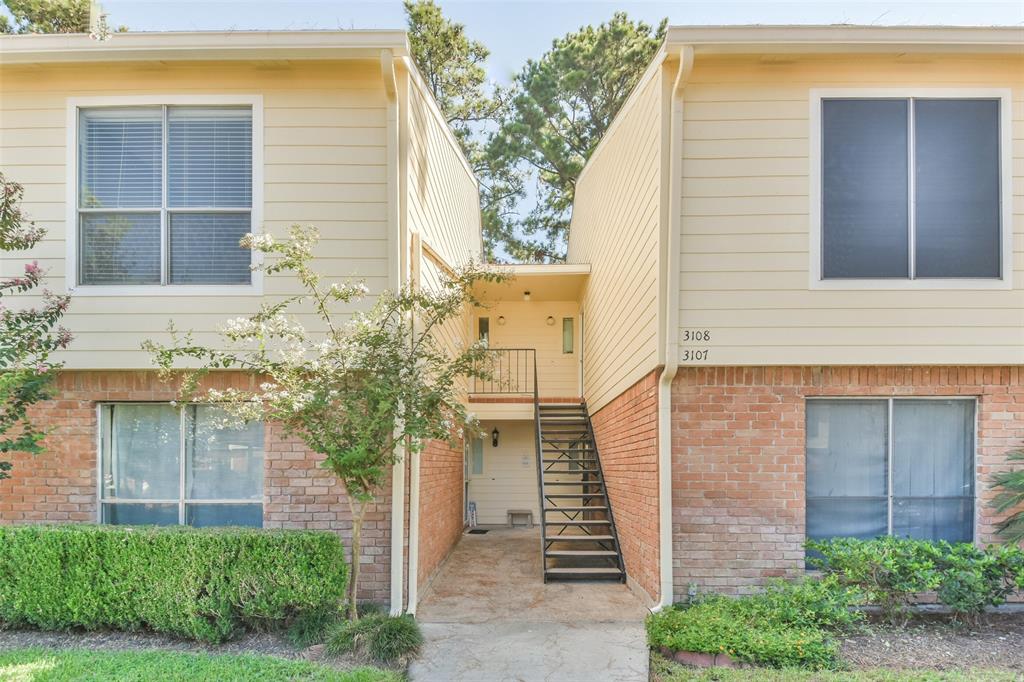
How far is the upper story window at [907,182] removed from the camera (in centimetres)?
570

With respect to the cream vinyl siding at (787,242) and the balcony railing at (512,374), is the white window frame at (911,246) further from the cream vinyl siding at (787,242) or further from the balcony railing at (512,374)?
the balcony railing at (512,374)

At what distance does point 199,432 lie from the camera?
19.6 ft

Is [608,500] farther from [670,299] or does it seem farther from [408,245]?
[408,245]

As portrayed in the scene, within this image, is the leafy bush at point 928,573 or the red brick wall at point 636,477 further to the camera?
the red brick wall at point 636,477

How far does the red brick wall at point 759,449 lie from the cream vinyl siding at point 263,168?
3.13m

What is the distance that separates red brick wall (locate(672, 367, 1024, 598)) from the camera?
18.5ft

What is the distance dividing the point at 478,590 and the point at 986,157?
20.5 feet

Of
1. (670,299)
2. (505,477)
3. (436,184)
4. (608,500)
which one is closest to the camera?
(670,299)

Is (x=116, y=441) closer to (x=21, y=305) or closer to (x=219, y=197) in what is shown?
(x=21, y=305)

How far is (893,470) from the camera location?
226 inches

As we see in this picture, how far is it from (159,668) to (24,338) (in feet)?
9.72

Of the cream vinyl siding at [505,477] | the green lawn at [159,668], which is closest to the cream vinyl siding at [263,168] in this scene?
the green lawn at [159,668]

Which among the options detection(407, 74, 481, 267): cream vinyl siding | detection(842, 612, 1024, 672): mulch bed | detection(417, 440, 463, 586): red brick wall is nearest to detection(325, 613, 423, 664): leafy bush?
detection(417, 440, 463, 586): red brick wall

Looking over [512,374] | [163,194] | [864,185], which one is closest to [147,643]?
[163,194]
